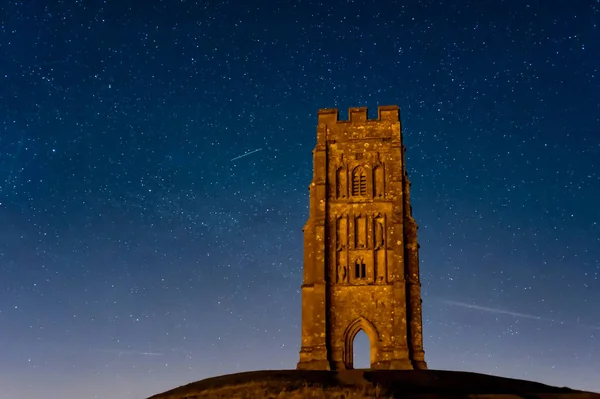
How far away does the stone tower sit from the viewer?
46.9m

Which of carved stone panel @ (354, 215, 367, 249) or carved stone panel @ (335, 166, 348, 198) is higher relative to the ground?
carved stone panel @ (335, 166, 348, 198)

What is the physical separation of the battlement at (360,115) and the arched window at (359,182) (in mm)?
3537

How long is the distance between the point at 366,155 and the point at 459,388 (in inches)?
832

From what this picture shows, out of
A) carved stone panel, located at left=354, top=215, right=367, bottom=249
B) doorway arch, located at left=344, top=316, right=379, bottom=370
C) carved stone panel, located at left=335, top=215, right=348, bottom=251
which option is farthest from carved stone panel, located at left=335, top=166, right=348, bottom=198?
doorway arch, located at left=344, top=316, right=379, bottom=370

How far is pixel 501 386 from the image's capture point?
113 ft

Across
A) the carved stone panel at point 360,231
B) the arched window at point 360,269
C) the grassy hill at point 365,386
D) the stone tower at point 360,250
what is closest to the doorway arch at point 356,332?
the stone tower at point 360,250

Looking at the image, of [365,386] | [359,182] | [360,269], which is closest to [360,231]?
[360,269]

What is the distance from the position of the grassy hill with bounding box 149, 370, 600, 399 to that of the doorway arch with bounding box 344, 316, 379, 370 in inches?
401

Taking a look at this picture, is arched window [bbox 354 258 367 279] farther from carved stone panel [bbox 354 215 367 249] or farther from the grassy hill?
the grassy hill

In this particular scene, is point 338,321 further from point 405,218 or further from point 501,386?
point 501,386

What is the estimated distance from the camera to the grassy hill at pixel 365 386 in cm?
3042

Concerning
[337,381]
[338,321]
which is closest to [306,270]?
[338,321]

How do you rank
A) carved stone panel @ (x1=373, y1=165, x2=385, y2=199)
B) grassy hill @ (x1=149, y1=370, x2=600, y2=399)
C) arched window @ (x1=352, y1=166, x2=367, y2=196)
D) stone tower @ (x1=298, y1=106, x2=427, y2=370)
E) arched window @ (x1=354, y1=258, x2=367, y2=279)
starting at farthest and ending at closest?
arched window @ (x1=352, y1=166, x2=367, y2=196), carved stone panel @ (x1=373, y1=165, x2=385, y2=199), arched window @ (x1=354, y1=258, x2=367, y2=279), stone tower @ (x1=298, y1=106, x2=427, y2=370), grassy hill @ (x1=149, y1=370, x2=600, y2=399)

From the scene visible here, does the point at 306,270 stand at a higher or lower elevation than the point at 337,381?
higher
